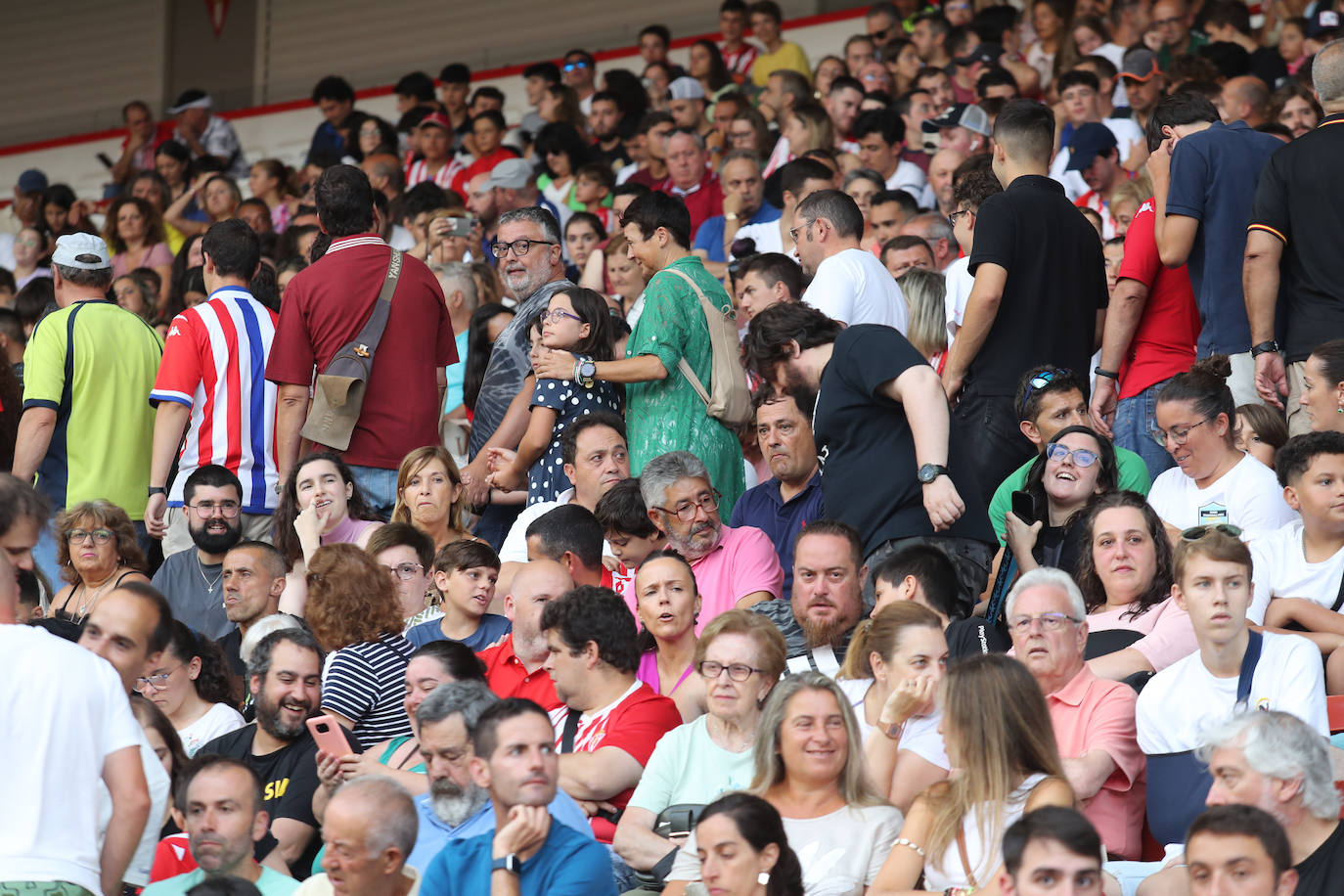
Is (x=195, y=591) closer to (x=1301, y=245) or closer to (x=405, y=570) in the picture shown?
(x=405, y=570)

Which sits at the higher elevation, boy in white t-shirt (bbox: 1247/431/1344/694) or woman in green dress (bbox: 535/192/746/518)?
woman in green dress (bbox: 535/192/746/518)

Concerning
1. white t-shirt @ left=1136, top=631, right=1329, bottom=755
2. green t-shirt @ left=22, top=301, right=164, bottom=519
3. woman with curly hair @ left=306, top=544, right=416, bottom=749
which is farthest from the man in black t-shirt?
green t-shirt @ left=22, top=301, right=164, bottom=519

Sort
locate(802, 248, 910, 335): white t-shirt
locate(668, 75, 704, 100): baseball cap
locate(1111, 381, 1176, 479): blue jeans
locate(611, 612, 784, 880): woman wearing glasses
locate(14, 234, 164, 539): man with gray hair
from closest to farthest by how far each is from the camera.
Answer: locate(611, 612, 784, 880): woman wearing glasses → locate(1111, 381, 1176, 479): blue jeans → locate(802, 248, 910, 335): white t-shirt → locate(14, 234, 164, 539): man with gray hair → locate(668, 75, 704, 100): baseball cap

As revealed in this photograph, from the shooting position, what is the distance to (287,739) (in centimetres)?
561

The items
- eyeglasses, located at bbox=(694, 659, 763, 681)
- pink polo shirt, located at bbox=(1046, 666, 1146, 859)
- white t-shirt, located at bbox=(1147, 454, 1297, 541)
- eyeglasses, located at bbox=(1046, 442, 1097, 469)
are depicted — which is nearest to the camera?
pink polo shirt, located at bbox=(1046, 666, 1146, 859)

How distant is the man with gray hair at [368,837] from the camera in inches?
173

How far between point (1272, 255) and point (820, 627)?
2.26 m

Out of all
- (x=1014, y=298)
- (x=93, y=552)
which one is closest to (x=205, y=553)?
(x=93, y=552)

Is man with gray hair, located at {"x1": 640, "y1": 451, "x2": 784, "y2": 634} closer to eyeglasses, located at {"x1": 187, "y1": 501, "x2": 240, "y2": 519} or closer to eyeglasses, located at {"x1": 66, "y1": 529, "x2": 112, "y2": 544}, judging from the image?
eyeglasses, located at {"x1": 187, "y1": 501, "x2": 240, "y2": 519}

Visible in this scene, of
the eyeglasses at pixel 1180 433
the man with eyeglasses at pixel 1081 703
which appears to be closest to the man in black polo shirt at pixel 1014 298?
the eyeglasses at pixel 1180 433

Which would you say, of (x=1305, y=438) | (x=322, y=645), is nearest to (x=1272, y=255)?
(x=1305, y=438)

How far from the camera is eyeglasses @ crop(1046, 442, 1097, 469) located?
19.8 feet

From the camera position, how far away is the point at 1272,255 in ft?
20.9

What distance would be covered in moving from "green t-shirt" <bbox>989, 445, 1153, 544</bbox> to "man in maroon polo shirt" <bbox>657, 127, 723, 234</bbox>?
504 cm
